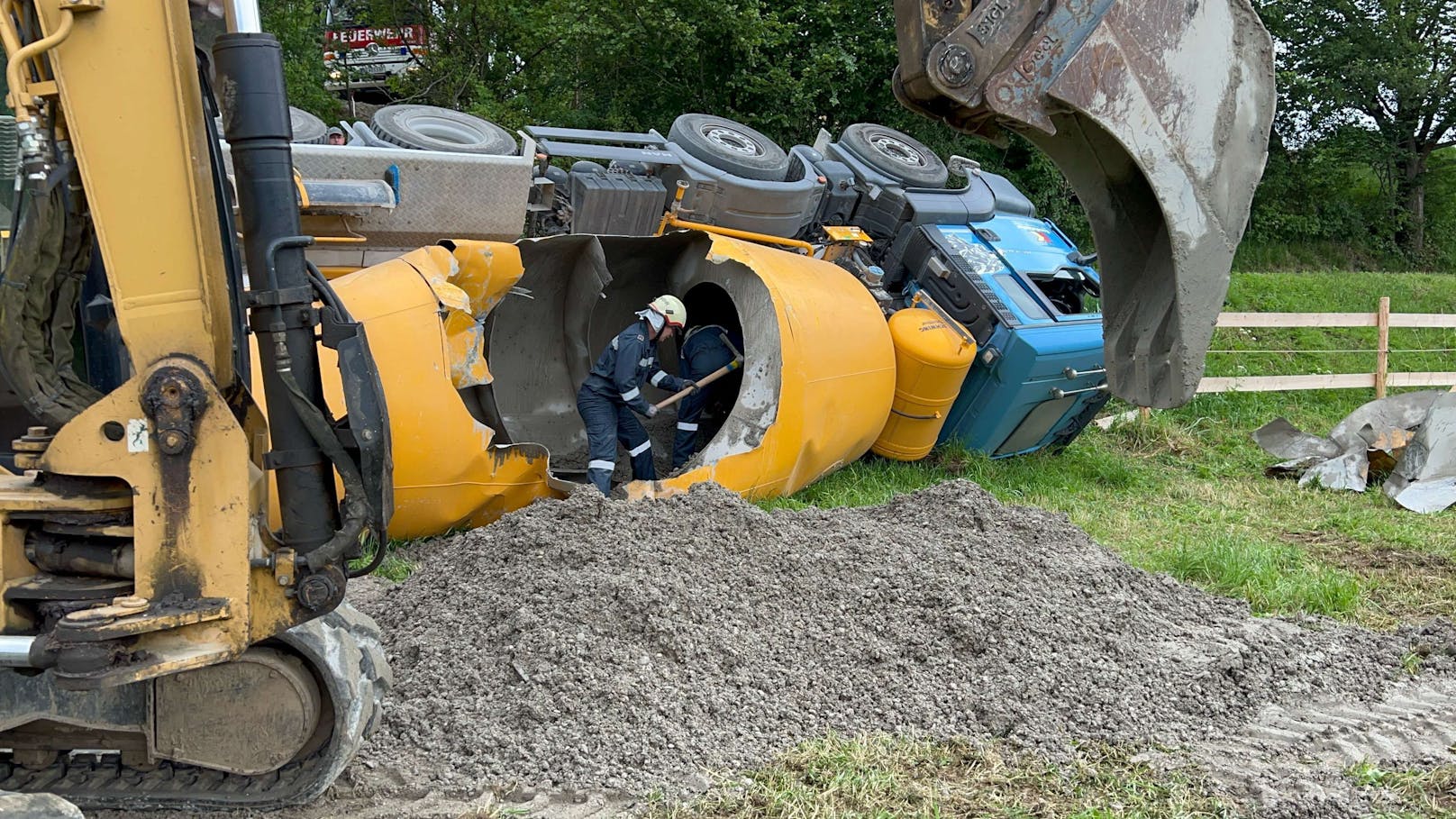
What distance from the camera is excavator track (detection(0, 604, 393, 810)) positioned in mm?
3232

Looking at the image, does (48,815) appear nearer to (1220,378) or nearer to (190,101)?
(190,101)

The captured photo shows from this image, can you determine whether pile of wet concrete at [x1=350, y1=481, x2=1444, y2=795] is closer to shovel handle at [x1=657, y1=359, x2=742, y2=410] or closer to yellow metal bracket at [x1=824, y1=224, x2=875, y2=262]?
shovel handle at [x1=657, y1=359, x2=742, y2=410]

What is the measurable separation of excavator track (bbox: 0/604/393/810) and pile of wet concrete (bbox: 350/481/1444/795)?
26 cm

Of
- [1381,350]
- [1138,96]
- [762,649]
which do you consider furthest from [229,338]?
[1381,350]

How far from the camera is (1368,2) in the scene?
1923 centimetres

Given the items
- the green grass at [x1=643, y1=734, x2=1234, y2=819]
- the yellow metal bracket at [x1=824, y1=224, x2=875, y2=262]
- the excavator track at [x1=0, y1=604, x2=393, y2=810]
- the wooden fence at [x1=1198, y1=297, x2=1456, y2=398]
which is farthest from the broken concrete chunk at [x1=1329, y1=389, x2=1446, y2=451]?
the excavator track at [x1=0, y1=604, x2=393, y2=810]

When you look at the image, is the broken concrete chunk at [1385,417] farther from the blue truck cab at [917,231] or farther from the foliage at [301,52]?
the foliage at [301,52]

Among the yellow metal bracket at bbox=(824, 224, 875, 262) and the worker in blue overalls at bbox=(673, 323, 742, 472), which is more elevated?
the yellow metal bracket at bbox=(824, 224, 875, 262)

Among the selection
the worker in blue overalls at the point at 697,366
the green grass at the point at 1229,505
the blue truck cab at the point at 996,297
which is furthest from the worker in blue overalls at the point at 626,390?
the blue truck cab at the point at 996,297

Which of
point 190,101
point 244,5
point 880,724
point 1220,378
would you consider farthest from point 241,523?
point 1220,378

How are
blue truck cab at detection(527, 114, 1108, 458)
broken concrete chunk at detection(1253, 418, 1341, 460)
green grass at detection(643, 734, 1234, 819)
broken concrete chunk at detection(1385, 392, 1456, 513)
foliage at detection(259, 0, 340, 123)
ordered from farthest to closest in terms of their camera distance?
1. foliage at detection(259, 0, 340, 123)
2. broken concrete chunk at detection(1253, 418, 1341, 460)
3. broken concrete chunk at detection(1385, 392, 1456, 513)
4. blue truck cab at detection(527, 114, 1108, 458)
5. green grass at detection(643, 734, 1234, 819)

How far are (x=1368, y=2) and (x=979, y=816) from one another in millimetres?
19961

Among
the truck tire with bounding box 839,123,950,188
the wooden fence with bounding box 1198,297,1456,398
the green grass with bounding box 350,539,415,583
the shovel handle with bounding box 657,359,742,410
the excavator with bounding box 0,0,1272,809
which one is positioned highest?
the excavator with bounding box 0,0,1272,809

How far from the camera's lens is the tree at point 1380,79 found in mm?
18953
